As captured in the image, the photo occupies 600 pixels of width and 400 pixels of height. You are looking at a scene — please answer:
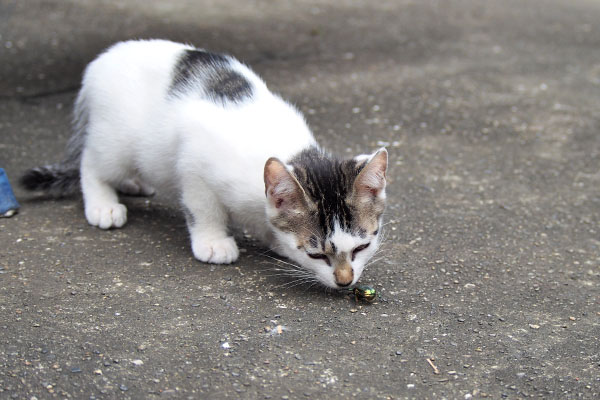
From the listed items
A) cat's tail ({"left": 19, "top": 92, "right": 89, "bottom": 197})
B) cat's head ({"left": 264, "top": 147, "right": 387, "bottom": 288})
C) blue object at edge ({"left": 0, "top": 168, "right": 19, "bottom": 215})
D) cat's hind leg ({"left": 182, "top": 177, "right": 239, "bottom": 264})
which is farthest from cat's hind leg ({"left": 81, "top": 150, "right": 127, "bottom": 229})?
cat's head ({"left": 264, "top": 147, "right": 387, "bottom": 288})

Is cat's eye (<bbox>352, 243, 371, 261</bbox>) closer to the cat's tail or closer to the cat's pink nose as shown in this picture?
the cat's pink nose

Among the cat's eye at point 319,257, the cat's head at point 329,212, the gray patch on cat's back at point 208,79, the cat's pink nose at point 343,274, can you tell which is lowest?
the cat's pink nose at point 343,274

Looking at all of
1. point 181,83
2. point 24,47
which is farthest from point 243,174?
point 24,47

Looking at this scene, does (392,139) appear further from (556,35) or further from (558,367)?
(556,35)

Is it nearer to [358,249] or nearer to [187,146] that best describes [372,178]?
[358,249]

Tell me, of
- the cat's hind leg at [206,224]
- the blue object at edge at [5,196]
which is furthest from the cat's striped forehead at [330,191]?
the blue object at edge at [5,196]

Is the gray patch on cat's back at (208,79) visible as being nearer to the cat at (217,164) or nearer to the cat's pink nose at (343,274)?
the cat at (217,164)

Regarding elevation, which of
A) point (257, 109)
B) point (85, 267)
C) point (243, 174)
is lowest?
point (85, 267)
